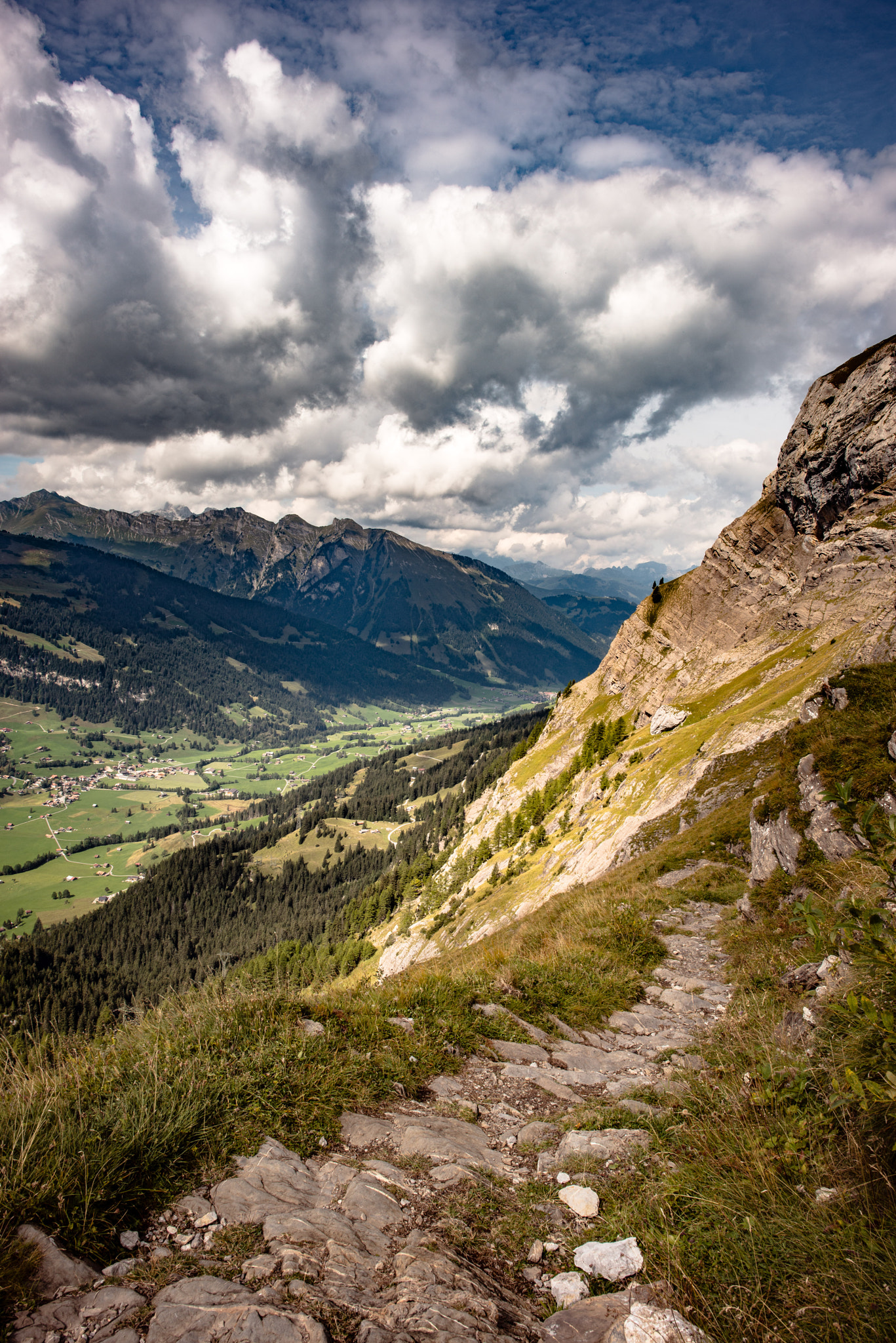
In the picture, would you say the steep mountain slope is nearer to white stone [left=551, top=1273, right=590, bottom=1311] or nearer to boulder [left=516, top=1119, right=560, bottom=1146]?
boulder [left=516, top=1119, right=560, bottom=1146]

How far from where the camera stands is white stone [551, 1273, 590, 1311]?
380cm

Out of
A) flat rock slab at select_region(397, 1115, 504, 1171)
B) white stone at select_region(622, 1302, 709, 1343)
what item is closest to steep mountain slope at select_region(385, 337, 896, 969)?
flat rock slab at select_region(397, 1115, 504, 1171)

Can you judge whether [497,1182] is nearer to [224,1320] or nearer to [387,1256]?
[387,1256]

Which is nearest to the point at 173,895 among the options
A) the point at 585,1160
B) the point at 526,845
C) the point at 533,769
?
the point at 533,769

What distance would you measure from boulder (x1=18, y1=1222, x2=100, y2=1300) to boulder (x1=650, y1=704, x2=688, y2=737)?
→ 5452cm

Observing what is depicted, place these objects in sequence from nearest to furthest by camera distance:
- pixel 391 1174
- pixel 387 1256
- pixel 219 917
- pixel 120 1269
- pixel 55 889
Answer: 1. pixel 120 1269
2. pixel 387 1256
3. pixel 391 1174
4. pixel 219 917
5. pixel 55 889

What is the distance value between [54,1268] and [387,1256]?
237cm

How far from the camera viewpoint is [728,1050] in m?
6.91

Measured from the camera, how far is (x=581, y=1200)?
16.1 ft

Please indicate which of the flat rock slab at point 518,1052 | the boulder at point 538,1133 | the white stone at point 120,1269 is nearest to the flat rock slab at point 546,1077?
the flat rock slab at point 518,1052

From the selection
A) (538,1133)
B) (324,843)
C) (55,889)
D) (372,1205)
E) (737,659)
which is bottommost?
(55,889)

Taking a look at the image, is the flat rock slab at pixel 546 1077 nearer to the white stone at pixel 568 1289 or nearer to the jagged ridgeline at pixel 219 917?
the white stone at pixel 568 1289

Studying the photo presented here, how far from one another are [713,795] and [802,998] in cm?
2076

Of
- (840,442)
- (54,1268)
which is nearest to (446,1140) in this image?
(54,1268)
